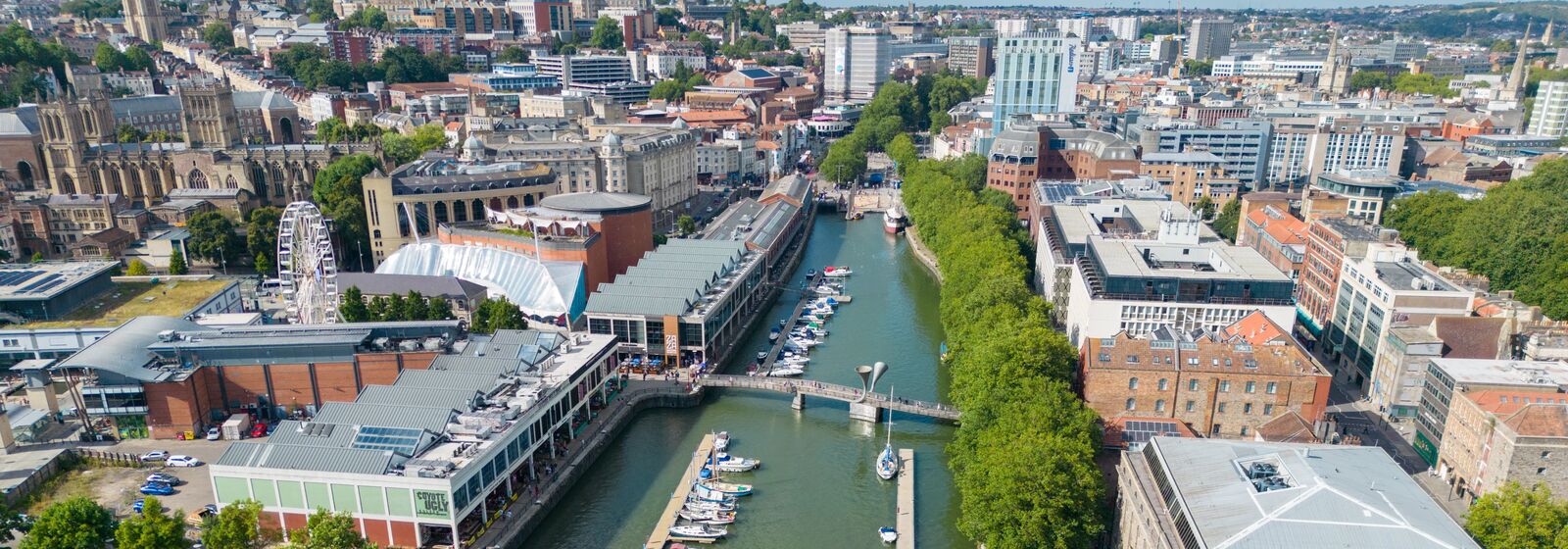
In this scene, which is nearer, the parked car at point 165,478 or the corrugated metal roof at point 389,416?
the corrugated metal roof at point 389,416

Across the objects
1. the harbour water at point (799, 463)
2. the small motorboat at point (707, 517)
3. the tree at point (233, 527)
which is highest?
the tree at point (233, 527)

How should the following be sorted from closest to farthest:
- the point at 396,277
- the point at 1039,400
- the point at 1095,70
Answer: the point at 1039,400
the point at 396,277
the point at 1095,70

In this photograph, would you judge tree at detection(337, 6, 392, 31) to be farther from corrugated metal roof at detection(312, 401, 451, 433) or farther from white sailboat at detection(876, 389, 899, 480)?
white sailboat at detection(876, 389, 899, 480)

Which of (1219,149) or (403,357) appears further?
(1219,149)

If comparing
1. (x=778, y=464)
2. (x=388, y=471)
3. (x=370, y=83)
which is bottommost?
(x=778, y=464)

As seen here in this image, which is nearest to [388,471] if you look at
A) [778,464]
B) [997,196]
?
[778,464]

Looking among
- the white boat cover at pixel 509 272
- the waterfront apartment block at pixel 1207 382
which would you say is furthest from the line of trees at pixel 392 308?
the waterfront apartment block at pixel 1207 382

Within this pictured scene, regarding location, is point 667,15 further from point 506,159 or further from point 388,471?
point 388,471

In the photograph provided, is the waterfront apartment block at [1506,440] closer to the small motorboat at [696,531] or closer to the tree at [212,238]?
the small motorboat at [696,531]
